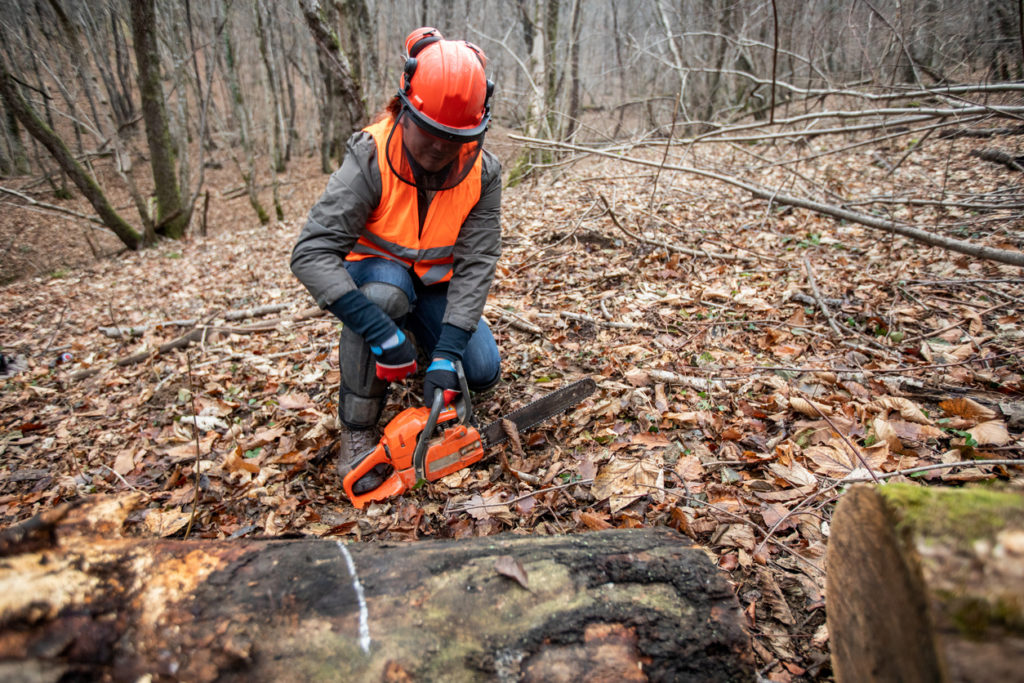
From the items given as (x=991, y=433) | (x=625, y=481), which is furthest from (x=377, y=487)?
(x=991, y=433)

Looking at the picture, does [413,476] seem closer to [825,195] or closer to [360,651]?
[360,651]

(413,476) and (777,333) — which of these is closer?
(413,476)

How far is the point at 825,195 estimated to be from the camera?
5.29 m

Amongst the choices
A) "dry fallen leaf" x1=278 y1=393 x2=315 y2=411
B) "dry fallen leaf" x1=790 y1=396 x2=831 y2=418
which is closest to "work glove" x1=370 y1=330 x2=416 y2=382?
"dry fallen leaf" x1=278 y1=393 x2=315 y2=411

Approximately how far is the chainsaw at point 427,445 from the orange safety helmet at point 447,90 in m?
1.06

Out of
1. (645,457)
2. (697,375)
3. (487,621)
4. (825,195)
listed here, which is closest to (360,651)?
(487,621)

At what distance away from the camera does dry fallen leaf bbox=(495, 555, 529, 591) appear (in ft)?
3.89

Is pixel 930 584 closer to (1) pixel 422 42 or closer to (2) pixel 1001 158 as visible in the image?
(1) pixel 422 42

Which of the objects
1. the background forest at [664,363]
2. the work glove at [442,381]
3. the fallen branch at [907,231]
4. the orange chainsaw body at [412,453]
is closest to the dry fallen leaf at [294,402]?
the background forest at [664,363]

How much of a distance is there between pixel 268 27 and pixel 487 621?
778 inches

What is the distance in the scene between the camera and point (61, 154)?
286 inches

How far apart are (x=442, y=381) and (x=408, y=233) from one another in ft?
2.58

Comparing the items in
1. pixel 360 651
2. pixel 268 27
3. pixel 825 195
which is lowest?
pixel 360 651

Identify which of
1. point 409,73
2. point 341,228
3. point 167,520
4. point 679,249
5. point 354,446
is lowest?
point 167,520
